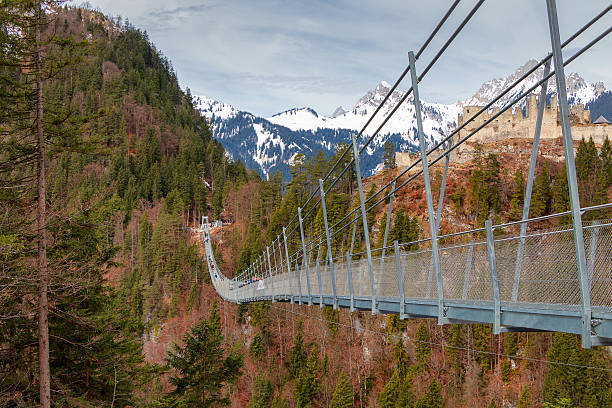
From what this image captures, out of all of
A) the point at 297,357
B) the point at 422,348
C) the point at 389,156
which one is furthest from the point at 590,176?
the point at 389,156

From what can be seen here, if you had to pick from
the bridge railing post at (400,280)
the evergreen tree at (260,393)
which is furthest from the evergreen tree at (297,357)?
the bridge railing post at (400,280)

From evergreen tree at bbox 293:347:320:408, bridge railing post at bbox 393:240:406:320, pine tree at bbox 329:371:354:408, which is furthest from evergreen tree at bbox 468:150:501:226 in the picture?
bridge railing post at bbox 393:240:406:320

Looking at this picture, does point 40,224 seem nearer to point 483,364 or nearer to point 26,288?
point 26,288

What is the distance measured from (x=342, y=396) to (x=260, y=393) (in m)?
5.14

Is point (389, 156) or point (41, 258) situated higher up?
point (389, 156)

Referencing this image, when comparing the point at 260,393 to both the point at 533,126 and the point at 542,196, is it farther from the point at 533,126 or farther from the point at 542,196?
the point at 533,126

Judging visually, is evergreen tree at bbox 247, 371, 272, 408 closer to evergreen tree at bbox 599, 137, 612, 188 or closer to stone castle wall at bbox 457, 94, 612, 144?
evergreen tree at bbox 599, 137, 612, 188

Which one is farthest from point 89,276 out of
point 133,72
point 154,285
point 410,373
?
Result: point 133,72

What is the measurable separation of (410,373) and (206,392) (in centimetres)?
1750

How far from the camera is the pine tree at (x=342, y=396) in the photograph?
29844mm

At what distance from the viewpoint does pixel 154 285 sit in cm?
5094

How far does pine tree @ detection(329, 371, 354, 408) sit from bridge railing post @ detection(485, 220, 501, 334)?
27.9m

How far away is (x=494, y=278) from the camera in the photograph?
13.3 feet

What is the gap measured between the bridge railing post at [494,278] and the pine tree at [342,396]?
91.5ft
